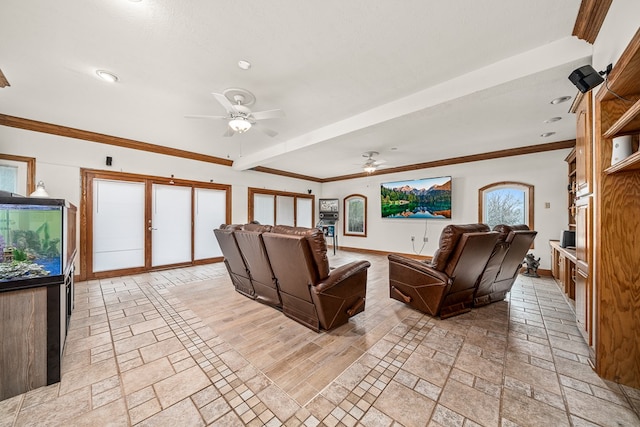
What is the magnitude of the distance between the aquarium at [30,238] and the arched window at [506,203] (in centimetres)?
689

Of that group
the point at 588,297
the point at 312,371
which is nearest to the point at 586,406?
the point at 588,297

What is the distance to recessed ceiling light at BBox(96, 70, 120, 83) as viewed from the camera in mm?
2452

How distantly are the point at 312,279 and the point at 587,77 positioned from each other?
264 centimetres

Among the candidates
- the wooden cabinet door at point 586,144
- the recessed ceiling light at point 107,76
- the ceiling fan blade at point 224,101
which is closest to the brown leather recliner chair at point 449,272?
the wooden cabinet door at point 586,144

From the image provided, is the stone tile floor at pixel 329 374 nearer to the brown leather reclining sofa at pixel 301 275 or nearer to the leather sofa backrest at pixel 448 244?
the brown leather reclining sofa at pixel 301 275

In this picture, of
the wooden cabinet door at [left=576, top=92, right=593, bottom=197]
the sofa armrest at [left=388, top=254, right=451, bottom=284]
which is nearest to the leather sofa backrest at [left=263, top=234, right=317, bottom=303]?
the sofa armrest at [left=388, top=254, right=451, bottom=284]

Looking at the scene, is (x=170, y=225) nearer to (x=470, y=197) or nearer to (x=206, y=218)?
(x=206, y=218)

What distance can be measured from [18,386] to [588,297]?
426 centimetres

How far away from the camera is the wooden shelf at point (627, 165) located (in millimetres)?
1325

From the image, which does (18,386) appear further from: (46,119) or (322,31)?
(46,119)

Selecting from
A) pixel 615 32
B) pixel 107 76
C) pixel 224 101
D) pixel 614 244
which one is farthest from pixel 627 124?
pixel 107 76

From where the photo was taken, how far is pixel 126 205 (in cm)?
474

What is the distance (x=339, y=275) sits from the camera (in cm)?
235

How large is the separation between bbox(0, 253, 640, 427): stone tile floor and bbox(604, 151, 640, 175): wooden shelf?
4.92 ft
